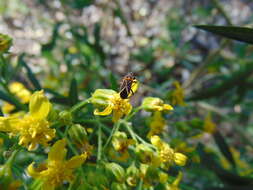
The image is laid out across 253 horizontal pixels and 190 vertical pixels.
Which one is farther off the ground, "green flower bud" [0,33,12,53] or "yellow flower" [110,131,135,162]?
"green flower bud" [0,33,12,53]

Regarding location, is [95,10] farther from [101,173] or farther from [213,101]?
[101,173]

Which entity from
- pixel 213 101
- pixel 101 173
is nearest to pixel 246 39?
pixel 101 173

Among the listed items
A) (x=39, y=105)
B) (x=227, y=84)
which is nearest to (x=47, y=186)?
(x=39, y=105)

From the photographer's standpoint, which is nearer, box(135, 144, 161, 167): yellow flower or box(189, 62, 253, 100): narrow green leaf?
box(135, 144, 161, 167): yellow flower

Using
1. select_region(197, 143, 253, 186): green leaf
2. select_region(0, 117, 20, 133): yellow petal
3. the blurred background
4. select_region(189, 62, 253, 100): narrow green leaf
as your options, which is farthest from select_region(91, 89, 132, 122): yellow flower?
select_region(189, 62, 253, 100): narrow green leaf

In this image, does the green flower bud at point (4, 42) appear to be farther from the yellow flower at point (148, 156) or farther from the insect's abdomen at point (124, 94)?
the yellow flower at point (148, 156)

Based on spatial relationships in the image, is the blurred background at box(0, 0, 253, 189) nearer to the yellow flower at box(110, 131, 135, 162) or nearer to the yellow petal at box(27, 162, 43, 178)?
the yellow flower at box(110, 131, 135, 162)
